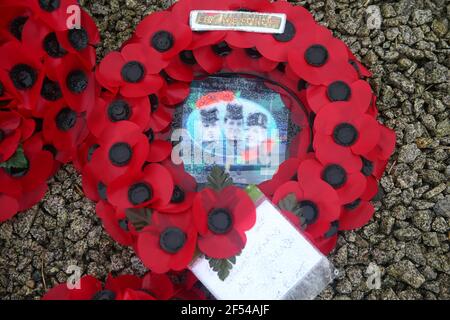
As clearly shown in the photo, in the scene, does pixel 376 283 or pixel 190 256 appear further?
pixel 376 283

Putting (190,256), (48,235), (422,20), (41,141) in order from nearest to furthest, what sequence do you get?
(190,256)
(41,141)
(48,235)
(422,20)

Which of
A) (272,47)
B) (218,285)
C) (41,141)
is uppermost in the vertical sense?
(272,47)

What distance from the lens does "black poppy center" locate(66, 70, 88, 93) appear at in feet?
A: 5.24

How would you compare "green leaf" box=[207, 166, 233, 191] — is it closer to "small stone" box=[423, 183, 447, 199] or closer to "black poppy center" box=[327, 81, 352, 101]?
"black poppy center" box=[327, 81, 352, 101]

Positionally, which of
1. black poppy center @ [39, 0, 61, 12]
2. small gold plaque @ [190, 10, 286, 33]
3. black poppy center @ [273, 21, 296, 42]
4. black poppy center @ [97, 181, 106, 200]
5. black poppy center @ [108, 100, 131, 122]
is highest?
black poppy center @ [39, 0, 61, 12]

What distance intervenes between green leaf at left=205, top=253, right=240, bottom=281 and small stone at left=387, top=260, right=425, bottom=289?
51 cm

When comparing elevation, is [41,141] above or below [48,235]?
above

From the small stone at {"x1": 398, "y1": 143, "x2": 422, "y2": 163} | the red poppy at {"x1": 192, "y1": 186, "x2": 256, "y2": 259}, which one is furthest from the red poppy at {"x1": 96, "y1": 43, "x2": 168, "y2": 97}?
the small stone at {"x1": 398, "y1": 143, "x2": 422, "y2": 163}

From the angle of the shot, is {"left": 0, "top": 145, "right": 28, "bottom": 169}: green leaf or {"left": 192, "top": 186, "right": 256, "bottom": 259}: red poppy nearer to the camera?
{"left": 192, "top": 186, "right": 256, "bottom": 259}: red poppy

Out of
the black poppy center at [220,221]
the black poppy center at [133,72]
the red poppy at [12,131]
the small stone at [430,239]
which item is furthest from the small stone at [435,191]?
the red poppy at [12,131]

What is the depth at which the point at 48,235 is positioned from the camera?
1.75 metres
